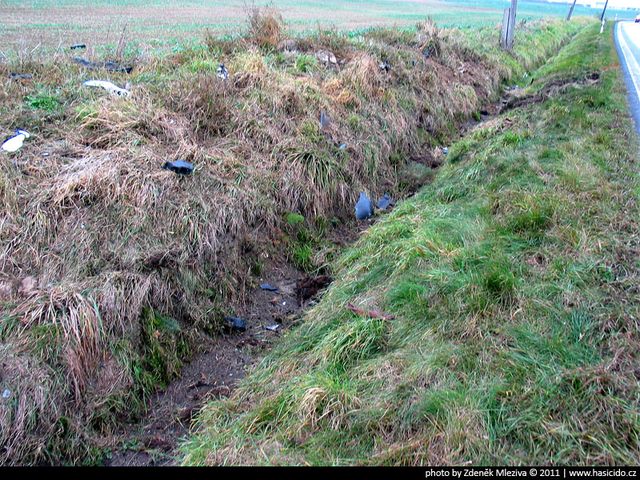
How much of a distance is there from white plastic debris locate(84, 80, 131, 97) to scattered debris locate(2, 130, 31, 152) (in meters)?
1.44

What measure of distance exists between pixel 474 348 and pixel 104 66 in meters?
7.01

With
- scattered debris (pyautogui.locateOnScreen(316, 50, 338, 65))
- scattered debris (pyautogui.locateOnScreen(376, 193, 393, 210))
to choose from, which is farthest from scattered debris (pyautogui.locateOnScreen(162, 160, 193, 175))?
scattered debris (pyautogui.locateOnScreen(316, 50, 338, 65))

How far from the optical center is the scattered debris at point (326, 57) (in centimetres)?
1046

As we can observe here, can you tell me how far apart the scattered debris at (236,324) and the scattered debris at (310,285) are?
0.75 meters

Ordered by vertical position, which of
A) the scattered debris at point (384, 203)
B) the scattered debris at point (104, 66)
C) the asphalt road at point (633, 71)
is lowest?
the scattered debris at point (384, 203)

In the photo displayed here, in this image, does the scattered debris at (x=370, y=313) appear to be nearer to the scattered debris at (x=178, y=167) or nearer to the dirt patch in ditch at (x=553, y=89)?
the scattered debris at (x=178, y=167)

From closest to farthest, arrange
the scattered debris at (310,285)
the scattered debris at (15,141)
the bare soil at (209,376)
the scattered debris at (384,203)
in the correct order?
the bare soil at (209,376), the scattered debris at (15,141), the scattered debris at (310,285), the scattered debris at (384,203)

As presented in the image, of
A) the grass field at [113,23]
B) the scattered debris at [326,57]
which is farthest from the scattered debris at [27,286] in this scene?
the scattered debris at [326,57]

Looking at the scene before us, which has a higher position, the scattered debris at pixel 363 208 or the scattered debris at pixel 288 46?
the scattered debris at pixel 288 46

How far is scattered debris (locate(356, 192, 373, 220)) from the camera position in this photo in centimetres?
787

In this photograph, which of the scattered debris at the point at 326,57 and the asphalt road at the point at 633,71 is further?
the scattered debris at the point at 326,57

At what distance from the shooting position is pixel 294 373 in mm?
4020

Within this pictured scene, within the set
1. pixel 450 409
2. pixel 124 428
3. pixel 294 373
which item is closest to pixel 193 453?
pixel 294 373
